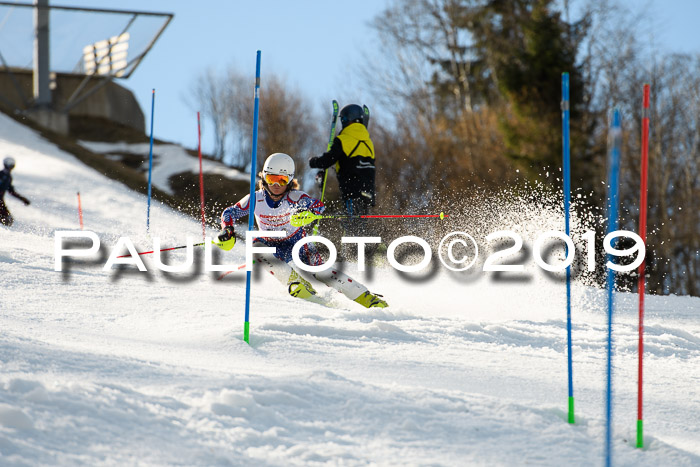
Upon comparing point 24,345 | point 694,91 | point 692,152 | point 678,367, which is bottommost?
point 678,367

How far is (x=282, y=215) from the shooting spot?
6.62m

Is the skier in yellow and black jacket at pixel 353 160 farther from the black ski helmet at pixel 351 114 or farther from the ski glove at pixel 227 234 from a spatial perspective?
the ski glove at pixel 227 234

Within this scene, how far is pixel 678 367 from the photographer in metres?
5.24

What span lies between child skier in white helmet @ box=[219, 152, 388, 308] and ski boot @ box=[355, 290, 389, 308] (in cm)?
8

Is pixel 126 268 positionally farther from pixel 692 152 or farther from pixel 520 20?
pixel 692 152

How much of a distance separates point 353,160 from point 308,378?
5.43 m

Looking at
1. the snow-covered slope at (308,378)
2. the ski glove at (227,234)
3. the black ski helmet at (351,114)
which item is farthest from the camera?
the black ski helmet at (351,114)

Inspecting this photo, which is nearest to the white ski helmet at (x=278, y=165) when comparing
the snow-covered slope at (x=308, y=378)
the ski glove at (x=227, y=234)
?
the ski glove at (x=227, y=234)

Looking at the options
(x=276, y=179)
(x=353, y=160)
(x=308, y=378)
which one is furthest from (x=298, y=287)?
(x=308, y=378)

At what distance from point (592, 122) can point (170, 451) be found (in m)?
23.2

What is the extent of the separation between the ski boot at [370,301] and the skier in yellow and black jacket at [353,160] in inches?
96.2

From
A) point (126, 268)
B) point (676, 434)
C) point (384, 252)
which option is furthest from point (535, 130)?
point (676, 434)

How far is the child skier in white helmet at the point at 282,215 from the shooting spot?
21.3 ft

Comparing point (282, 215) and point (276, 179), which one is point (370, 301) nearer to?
point (282, 215)
